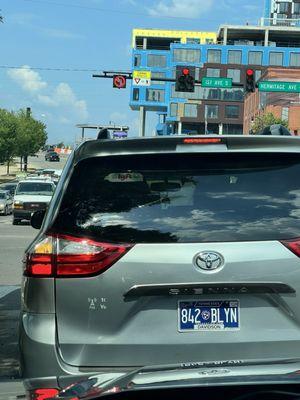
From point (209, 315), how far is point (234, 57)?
105m

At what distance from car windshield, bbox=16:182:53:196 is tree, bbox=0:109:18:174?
3922 centimetres

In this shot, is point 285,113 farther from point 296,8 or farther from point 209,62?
point 296,8

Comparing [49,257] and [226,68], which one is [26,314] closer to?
[49,257]

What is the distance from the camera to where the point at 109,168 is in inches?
137

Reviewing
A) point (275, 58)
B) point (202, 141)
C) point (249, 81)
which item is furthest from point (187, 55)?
point (202, 141)

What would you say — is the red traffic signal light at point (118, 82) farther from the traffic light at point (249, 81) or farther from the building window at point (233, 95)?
the building window at point (233, 95)

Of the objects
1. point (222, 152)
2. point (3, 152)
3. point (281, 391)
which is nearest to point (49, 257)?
point (222, 152)

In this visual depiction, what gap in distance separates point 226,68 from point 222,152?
102m

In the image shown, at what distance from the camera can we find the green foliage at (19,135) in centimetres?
A: 6738

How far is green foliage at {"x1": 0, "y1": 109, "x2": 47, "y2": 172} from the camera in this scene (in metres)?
67.4

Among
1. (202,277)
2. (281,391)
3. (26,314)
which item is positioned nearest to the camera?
(281,391)

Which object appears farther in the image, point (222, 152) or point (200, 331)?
point (222, 152)

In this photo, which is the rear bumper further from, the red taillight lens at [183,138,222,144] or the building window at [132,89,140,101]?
the building window at [132,89,140,101]

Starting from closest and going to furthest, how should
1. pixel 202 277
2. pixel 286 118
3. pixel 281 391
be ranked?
1. pixel 281 391
2. pixel 202 277
3. pixel 286 118
